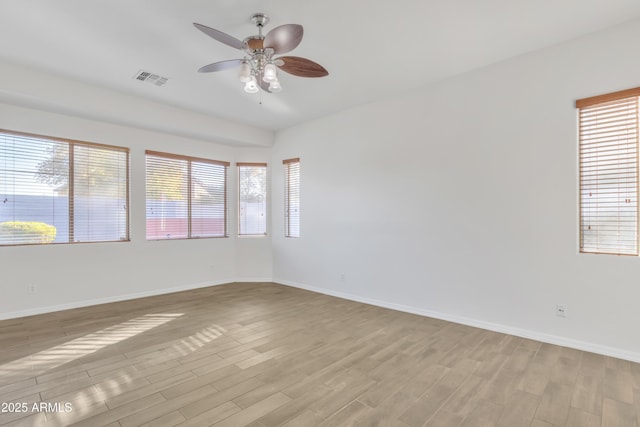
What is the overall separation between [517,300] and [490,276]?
1.15 ft

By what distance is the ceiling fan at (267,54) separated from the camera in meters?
2.41

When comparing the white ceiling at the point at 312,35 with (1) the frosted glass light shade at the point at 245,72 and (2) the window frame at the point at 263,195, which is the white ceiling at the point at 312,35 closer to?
(1) the frosted glass light shade at the point at 245,72

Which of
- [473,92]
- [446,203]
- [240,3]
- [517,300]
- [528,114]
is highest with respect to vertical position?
[240,3]

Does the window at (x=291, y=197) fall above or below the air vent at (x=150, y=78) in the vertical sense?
below

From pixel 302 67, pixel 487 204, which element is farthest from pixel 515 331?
pixel 302 67

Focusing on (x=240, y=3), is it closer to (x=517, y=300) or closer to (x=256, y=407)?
(x=256, y=407)

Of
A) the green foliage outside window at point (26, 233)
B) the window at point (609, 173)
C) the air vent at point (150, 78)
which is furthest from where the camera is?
the green foliage outside window at point (26, 233)

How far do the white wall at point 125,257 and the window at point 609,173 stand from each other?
5000mm

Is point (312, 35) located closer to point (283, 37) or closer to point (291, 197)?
point (283, 37)

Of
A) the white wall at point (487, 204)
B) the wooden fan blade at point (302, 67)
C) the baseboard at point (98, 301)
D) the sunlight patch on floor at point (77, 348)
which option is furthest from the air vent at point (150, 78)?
the baseboard at point (98, 301)

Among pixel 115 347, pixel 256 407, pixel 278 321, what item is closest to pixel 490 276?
pixel 278 321

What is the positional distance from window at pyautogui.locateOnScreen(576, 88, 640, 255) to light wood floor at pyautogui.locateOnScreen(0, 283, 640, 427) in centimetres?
113

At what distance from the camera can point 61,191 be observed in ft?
14.6

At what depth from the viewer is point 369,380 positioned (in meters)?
2.47
